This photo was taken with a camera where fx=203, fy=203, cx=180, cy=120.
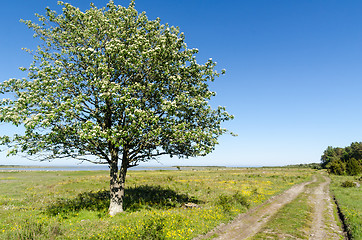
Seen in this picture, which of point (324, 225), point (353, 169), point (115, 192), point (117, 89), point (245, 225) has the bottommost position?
point (353, 169)

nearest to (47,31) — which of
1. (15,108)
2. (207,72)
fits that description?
(15,108)

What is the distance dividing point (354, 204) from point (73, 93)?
3243 cm

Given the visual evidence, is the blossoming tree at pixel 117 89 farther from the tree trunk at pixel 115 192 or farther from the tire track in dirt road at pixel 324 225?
the tire track in dirt road at pixel 324 225

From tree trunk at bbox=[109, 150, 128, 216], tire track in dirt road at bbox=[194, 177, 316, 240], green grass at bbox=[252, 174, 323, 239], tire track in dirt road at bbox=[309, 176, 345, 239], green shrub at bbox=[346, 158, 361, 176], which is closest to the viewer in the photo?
green grass at bbox=[252, 174, 323, 239]

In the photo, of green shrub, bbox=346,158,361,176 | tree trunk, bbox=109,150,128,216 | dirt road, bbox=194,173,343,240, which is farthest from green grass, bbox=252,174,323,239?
green shrub, bbox=346,158,361,176

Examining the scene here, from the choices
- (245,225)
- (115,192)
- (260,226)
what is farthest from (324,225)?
(115,192)

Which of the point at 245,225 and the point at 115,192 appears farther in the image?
the point at 115,192

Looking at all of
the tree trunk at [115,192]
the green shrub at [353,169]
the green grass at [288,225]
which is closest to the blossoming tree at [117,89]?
the tree trunk at [115,192]

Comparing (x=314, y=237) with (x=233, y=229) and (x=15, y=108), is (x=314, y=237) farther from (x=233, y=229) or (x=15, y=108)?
(x=15, y=108)

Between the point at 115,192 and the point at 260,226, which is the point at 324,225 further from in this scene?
the point at 115,192

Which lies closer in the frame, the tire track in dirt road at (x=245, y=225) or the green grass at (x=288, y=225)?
the green grass at (x=288, y=225)

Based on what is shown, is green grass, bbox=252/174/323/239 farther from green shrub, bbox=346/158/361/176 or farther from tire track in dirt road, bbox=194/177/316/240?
green shrub, bbox=346/158/361/176

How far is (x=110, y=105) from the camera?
1728cm

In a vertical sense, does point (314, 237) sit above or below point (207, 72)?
below
